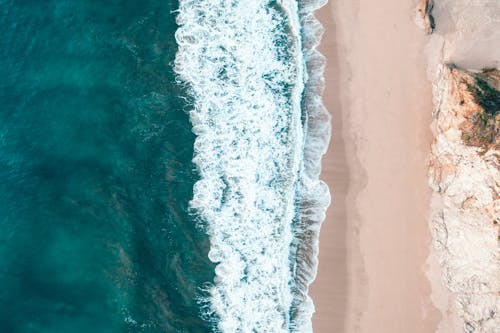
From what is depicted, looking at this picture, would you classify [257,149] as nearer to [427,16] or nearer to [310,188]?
[310,188]

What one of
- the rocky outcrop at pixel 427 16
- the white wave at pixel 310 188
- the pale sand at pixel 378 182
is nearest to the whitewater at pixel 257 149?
the white wave at pixel 310 188

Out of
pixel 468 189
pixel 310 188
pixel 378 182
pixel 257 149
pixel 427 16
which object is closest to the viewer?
pixel 468 189

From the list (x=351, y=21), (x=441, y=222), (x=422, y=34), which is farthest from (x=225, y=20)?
(x=441, y=222)

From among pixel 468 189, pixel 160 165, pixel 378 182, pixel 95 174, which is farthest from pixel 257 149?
pixel 468 189

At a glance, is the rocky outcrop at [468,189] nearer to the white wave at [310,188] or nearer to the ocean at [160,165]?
the white wave at [310,188]

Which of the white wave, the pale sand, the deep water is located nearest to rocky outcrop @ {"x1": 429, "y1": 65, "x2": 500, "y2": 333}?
the pale sand

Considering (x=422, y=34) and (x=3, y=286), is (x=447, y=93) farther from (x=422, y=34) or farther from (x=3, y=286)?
(x=3, y=286)

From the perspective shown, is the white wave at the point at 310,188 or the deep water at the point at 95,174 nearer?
the white wave at the point at 310,188
